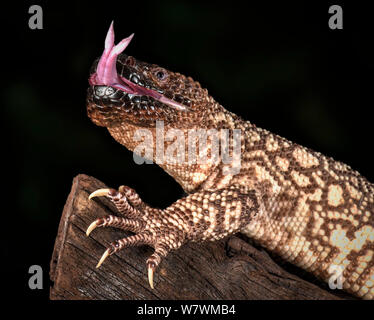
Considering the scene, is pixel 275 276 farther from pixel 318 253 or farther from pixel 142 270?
pixel 142 270

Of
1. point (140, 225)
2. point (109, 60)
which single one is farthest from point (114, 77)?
point (140, 225)

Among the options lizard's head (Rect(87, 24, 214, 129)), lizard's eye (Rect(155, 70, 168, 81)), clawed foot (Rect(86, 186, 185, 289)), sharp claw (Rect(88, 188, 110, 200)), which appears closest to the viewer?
clawed foot (Rect(86, 186, 185, 289))

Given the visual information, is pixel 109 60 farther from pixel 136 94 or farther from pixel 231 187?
pixel 231 187

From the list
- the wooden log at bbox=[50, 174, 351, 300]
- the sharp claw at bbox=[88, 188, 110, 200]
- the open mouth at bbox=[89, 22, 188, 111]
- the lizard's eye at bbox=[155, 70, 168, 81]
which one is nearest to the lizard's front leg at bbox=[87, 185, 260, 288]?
the sharp claw at bbox=[88, 188, 110, 200]

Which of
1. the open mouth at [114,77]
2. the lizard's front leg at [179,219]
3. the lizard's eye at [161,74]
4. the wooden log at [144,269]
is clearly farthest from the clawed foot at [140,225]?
the lizard's eye at [161,74]

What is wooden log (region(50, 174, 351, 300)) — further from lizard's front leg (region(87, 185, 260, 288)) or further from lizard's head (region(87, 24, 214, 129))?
lizard's head (region(87, 24, 214, 129))

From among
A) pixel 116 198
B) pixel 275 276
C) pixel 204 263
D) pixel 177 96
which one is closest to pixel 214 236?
pixel 204 263

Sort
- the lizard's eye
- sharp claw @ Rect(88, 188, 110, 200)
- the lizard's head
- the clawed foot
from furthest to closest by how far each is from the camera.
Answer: the lizard's eye → the lizard's head → sharp claw @ Rect(88, 188, 110, 200) → the clawed foot
